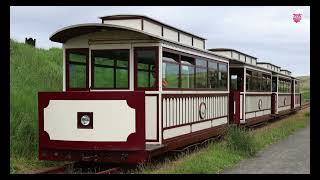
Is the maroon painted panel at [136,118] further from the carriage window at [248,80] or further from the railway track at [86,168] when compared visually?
the carriage window at [248,80]

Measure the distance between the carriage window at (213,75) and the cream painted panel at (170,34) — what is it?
267 centimetres

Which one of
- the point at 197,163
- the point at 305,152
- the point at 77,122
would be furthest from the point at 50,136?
the point at 305,152

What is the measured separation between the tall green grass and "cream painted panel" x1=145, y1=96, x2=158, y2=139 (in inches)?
109

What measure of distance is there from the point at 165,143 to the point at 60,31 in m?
3.22

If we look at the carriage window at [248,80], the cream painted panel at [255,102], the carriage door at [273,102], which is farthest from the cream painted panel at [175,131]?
the carriage door at [273,102]

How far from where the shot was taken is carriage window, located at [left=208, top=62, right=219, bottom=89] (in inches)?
568

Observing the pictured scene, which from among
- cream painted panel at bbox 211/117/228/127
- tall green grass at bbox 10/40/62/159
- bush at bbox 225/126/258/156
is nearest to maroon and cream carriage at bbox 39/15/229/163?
bush at bbox 225/126/258/156

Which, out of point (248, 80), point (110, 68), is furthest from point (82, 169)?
point (248, 80)

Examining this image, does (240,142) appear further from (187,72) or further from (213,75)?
(213,75)

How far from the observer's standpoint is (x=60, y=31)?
427 inches

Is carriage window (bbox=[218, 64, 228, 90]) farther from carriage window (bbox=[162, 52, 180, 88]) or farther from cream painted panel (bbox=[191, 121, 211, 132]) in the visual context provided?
carriage window (bbox=[162, 52, 180, 88])

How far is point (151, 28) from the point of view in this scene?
1095 centimetres
